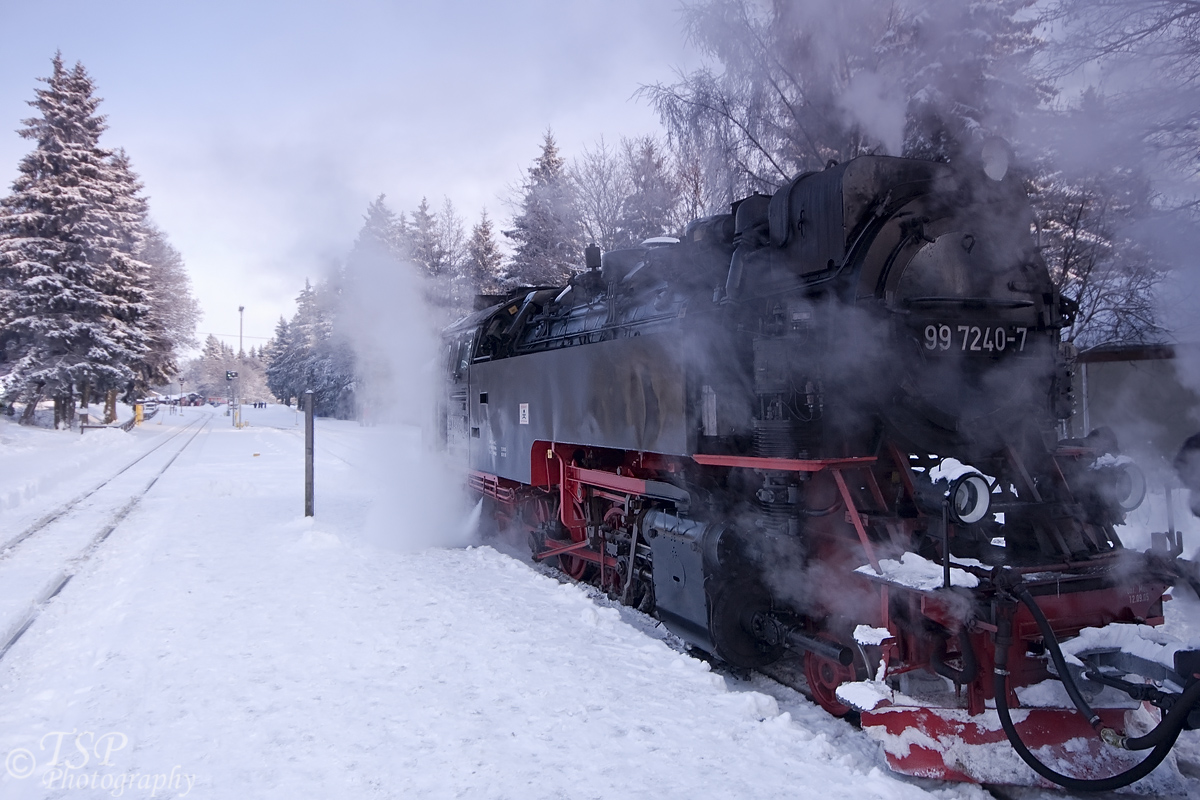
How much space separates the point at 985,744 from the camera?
3.12 metres

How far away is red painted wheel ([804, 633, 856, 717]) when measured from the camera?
379 cm

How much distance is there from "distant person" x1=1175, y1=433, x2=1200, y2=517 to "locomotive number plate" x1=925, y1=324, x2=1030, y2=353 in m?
0.99

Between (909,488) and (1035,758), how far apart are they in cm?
133

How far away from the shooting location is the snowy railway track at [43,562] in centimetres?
534

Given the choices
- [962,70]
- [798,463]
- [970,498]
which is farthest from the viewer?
[962,70]

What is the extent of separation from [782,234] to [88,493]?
41.5 feet

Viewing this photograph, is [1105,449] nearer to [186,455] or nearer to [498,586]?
[498,586]

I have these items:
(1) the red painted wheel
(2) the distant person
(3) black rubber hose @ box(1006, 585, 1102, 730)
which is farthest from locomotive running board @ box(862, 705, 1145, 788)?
(2) the distant person

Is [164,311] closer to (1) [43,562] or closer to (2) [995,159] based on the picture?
(1) [43,562]

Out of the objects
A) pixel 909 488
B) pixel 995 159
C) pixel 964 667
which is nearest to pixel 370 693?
pixel 964 667

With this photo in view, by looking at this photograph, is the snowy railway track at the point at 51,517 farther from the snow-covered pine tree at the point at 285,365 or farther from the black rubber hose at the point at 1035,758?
the snow-covered pine tree at the point at 285,365

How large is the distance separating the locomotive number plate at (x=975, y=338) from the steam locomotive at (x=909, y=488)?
0.04ft

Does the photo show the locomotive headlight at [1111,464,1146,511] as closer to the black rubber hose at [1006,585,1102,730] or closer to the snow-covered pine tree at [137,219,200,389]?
the black rubber hose at [1006,585,1102,730]

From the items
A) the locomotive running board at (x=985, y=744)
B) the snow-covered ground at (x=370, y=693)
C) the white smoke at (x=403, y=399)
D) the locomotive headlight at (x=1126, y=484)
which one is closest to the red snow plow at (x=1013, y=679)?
the locomotive running board at (x=985, y=744)
